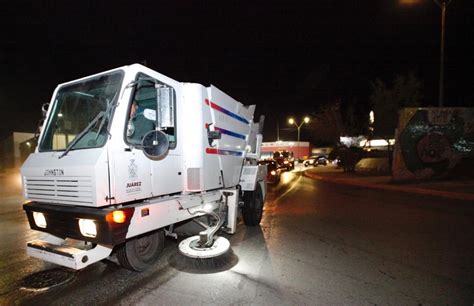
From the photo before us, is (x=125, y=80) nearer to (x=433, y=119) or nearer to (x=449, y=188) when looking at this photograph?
(x=449, y=188)

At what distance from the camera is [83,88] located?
3.96 meters

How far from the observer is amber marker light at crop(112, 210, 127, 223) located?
3143mm

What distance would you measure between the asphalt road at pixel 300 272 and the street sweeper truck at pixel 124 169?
0.46m

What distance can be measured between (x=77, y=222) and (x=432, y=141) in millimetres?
17296

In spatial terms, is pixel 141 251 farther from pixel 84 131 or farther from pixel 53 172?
pixel 84 131

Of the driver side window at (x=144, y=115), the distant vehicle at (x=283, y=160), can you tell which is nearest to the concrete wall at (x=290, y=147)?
the distant vehicle at (x=283, y=160)

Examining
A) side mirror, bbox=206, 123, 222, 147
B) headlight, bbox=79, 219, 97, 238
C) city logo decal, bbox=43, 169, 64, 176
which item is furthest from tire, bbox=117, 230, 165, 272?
side mirror, bbox=206, 123, 222, 147

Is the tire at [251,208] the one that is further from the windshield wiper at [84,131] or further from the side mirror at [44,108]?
the side mirror at [44,108]

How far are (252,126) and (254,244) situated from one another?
3404 mm

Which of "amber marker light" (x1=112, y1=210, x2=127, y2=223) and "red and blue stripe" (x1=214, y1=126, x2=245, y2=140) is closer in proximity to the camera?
"amber marker light" (x1=112, y1=210, x2=127, y2=223)

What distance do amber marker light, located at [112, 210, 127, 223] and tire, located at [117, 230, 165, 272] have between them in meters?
0.78

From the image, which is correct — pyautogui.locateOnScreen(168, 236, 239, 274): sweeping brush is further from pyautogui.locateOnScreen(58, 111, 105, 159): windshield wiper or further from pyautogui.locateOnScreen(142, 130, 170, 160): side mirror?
pyautogui.locateOnScreen(58, 111, 105, 159): windshield wiper

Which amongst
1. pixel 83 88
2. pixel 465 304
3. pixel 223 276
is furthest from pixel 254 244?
pixel 83 88

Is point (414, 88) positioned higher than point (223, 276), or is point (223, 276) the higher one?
point (414, 88)
